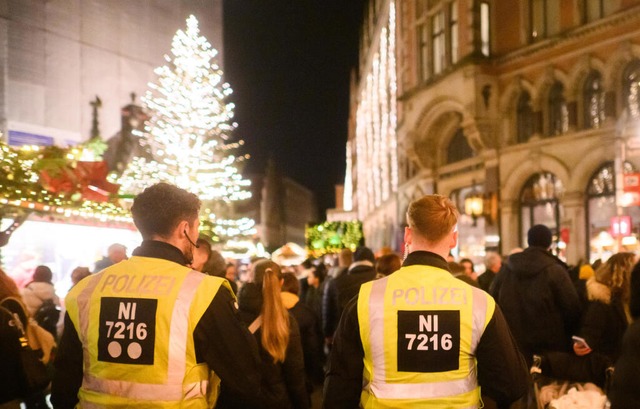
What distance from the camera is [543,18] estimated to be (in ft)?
87.7

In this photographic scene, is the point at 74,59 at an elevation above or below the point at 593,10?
above

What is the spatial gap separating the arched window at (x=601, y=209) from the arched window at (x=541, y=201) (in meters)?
1.45

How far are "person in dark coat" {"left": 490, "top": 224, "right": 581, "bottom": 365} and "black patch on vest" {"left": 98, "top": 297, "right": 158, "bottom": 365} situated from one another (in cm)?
461

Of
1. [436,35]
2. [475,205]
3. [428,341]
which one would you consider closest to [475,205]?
[475,205]

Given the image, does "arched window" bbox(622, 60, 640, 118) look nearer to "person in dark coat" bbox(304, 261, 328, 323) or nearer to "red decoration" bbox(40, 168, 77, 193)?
"person in dark coat" bbox(304, 261, 328, 323)

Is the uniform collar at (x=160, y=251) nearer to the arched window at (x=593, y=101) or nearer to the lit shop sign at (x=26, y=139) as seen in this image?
the arched window at (x=593, y=101)

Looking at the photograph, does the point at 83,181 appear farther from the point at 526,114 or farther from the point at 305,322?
the point at 526,114

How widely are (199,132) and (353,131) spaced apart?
206ft

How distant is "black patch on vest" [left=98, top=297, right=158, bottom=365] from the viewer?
3049mm

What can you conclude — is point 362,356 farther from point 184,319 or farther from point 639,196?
point 639,196

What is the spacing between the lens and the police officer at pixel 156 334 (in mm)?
3029

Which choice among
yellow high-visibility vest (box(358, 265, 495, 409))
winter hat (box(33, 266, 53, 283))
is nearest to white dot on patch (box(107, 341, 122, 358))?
yellow high-visibility vest (box(358, 265, 495, 409))

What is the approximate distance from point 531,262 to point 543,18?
73.4 ft

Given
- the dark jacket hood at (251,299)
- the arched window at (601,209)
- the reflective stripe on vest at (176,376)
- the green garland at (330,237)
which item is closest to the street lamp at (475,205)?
the arched window at (601,209)
